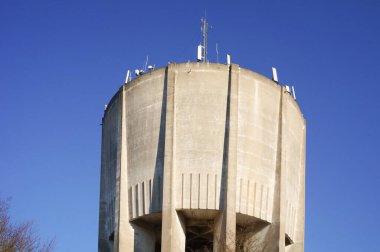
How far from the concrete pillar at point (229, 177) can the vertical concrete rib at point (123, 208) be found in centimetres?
337

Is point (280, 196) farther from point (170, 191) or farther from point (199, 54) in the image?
point (199, 54)

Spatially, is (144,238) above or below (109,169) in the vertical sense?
below

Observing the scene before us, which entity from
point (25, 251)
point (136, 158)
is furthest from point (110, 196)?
point (25, 251)

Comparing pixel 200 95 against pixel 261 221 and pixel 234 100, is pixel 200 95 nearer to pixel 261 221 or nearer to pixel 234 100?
→ pixel 234 100

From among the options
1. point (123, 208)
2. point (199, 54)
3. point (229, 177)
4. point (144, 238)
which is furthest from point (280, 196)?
point (199, 54)

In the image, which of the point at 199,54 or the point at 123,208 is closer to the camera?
the point at 123,208

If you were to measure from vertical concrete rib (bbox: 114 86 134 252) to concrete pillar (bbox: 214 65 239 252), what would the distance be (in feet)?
11.0

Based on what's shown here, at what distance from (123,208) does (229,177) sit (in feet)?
14.2

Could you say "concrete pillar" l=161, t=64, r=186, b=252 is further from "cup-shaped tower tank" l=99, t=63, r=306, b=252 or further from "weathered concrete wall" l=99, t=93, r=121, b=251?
"weathered concrete wall" l=99, t=93, r=121, b=251

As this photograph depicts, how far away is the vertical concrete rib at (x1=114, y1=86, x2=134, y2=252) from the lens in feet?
138

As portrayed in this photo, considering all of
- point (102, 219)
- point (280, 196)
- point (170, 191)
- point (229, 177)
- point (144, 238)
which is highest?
point (229, 177)

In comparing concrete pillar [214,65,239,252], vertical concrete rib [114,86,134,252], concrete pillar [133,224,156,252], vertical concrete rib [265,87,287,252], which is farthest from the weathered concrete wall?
vertical concrete rib [265,87,287,252]

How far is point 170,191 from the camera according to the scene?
40969 millimetres

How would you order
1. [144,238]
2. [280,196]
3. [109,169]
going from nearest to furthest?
[280,196], [144,238], [109,169]
